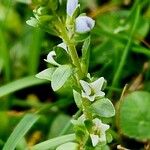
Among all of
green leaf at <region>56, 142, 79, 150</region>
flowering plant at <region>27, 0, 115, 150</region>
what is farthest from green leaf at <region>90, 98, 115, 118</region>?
green leaf at <region>56, 142, 79, 150</region>

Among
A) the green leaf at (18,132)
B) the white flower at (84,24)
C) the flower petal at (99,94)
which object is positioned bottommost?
the green leaf at (18,132)

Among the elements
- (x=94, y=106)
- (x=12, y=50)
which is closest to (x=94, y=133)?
(x=94, y=106)

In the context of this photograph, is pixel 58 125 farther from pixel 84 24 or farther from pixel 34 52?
pixel 84 24

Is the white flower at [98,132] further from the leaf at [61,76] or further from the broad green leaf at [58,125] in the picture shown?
the broad green leaf at [58,125]

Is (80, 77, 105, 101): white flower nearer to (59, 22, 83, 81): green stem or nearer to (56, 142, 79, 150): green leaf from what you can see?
(59, 22, 83, 81): green stem

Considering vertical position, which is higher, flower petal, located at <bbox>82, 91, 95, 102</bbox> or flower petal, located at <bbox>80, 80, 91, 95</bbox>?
flower petal, located at <bbox>80, 80, 91, 95</bbox>

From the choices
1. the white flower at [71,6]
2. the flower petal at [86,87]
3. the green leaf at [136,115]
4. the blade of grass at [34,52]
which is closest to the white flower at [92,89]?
the flower petal at [86,87]
